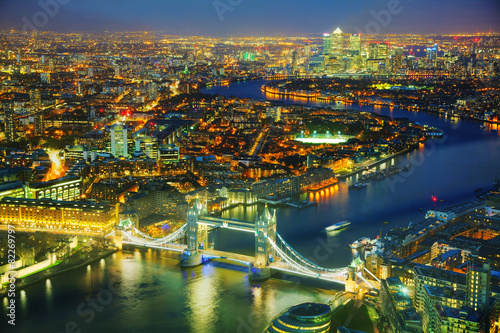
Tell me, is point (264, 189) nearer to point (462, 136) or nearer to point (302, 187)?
point (302, 187)

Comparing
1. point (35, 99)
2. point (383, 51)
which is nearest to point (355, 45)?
point (383, 51)

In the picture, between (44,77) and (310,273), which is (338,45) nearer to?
(44,77)

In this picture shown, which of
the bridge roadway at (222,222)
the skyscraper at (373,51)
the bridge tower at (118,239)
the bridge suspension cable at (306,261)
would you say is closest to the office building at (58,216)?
the bridge tower at (118,239)

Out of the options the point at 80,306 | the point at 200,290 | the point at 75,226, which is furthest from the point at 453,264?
the point at 75,226

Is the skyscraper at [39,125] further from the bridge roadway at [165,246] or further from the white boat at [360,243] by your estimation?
the white boat at [360,243]

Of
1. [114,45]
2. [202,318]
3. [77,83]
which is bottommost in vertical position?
[202,318]

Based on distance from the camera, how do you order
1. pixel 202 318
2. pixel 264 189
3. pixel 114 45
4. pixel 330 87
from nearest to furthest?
pixel 202 318 < pixel 264 189 < pixel 330 87 < pixel 114 45

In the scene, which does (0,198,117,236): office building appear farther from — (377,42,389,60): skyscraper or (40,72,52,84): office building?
(377,42,389,60): skyscraper
